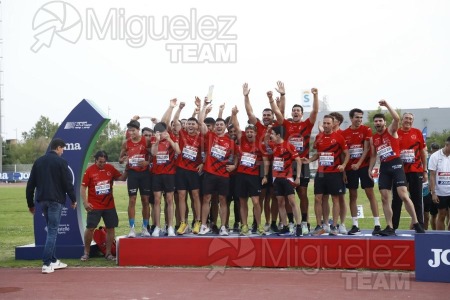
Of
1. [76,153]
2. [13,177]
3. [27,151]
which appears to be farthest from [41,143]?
[76,153]

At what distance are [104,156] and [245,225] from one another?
300 cm

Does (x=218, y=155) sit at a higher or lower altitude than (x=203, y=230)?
higher

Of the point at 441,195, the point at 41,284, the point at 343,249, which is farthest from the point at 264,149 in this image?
the point at 41,284

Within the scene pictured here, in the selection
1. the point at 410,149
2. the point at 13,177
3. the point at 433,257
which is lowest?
the point at 433,257

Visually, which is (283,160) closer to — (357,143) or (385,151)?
(357,143)

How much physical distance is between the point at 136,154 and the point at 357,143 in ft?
13.4

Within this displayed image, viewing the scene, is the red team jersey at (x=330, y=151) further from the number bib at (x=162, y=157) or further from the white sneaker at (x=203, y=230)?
the number bib at (x=162, y=157)

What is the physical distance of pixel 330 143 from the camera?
10.9m

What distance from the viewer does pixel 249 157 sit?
11438 mm

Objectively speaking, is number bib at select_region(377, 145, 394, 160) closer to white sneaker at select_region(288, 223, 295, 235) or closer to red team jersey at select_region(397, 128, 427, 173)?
red team jersey at select_region(397, 128, 427, 173)

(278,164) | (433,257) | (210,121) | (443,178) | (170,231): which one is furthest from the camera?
(443,178)

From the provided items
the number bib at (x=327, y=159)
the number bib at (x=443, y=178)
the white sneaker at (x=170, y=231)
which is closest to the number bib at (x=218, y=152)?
the white sneaker at (x=170, y=231)

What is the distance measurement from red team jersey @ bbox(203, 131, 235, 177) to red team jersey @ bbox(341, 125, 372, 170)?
2.22 metres

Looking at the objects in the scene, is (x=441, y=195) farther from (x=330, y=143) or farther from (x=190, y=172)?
(x=190, y=172)
